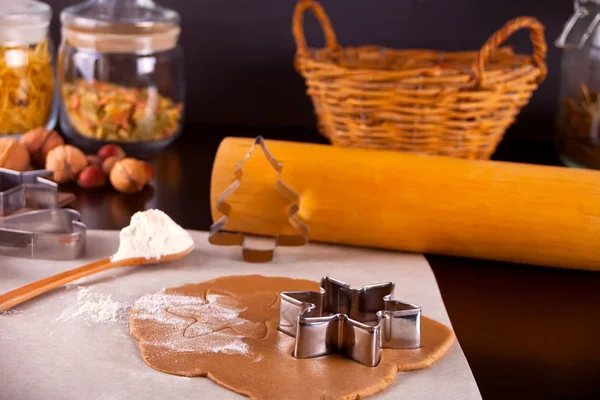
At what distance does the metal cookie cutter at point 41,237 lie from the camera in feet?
3.39

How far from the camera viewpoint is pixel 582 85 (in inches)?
52.2

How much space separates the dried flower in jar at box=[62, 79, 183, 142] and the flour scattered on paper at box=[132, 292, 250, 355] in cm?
54

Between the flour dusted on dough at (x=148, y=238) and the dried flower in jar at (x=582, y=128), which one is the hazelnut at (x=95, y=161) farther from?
the dried flower in jar at (x=582, y=128)

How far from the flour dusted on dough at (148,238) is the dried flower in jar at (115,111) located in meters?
0.40

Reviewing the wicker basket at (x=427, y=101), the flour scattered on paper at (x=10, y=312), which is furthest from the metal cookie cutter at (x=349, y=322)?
the wicker basket at (x=427, y=101)

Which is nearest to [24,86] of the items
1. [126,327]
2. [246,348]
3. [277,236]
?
[277,236]

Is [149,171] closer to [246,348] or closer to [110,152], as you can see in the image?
[110,152]

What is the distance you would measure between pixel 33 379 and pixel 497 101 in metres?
0.83

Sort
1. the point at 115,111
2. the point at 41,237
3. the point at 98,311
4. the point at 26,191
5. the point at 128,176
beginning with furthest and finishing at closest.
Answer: the point at 115,111, the point at 128,176, the point at 26,191, the point at 41,237, the point at 98,311

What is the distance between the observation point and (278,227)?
115cm

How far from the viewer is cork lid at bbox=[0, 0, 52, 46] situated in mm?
1391

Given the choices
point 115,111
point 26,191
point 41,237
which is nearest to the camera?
point 41,237

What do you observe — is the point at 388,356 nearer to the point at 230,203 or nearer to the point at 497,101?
the point at 230,203

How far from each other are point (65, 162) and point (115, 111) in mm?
137
